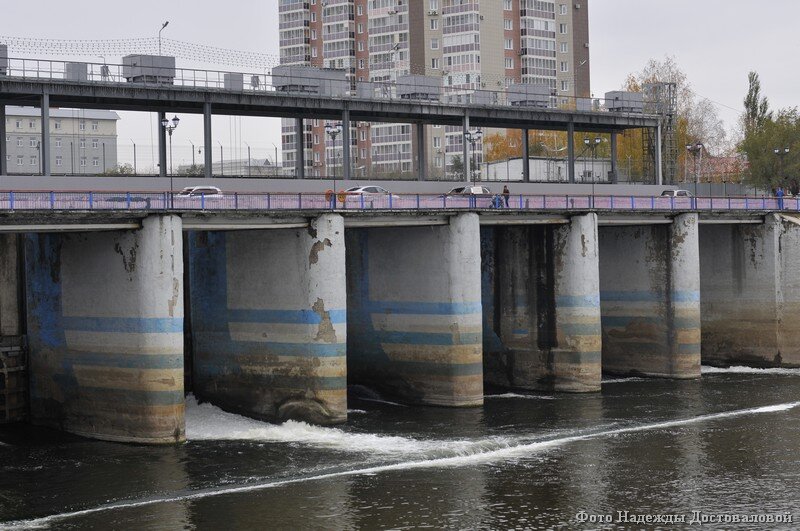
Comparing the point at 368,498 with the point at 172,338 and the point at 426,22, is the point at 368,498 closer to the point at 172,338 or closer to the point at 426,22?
the point at 172,338

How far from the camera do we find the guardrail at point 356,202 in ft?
127

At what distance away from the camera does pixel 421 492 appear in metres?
34.4

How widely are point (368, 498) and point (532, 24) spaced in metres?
114

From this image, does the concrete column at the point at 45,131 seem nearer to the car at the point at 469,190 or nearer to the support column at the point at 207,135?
the support column at the point at 207,135

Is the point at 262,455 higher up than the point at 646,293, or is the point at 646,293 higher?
the point at 646,293

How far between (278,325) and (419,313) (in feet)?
25.1

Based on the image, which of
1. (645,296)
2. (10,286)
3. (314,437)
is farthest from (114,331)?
(645,296)

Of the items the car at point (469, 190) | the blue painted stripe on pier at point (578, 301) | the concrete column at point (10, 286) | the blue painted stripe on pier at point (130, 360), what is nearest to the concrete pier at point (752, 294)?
the car at point (469, 190)

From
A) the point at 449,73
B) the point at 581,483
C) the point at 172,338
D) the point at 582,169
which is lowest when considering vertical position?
the point at 581,483

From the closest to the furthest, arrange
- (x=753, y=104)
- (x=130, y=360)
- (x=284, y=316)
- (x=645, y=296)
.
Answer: (x=130, y=360), (x=284, y=316), (x=645, y=296), (x=753, y=104)

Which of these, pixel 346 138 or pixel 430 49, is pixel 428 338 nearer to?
pixel 346 138

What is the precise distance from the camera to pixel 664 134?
89688 millimetres

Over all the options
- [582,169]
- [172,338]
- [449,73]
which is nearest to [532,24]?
[449,73]

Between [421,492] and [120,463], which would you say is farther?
[120,463]
